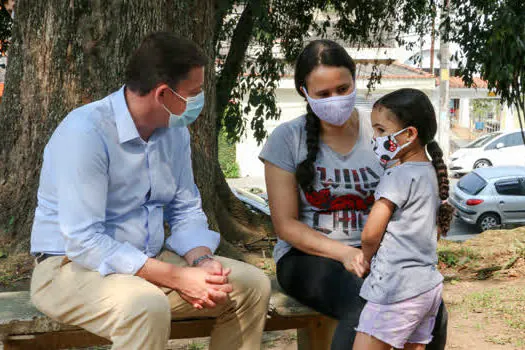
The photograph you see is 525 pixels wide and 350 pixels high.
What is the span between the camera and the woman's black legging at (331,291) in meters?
2.66

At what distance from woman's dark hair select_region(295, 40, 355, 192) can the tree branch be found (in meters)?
5.47

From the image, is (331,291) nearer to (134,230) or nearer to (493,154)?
(134,230)

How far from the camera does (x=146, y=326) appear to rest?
232 cm

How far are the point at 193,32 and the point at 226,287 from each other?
2724mm

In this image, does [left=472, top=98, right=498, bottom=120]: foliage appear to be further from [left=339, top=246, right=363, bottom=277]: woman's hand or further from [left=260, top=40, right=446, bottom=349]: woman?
[left=339, top=246, right=363, bottom=277]: woman's hand

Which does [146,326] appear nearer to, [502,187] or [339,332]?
[339,332]

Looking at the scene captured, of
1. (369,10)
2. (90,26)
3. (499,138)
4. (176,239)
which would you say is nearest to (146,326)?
(176,239)

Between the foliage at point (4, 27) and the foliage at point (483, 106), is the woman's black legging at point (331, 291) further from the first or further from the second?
the foliage at point (483, 106)

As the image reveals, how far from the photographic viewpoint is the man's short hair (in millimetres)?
2520

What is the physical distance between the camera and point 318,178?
9.77 feet

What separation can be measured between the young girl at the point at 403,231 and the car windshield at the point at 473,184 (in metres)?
12.3

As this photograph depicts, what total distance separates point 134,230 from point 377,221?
916 millimetres

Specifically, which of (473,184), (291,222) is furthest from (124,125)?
(473,184)

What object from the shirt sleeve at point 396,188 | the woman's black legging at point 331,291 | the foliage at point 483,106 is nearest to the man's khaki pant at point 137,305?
the woman's black legging at point 331,291
